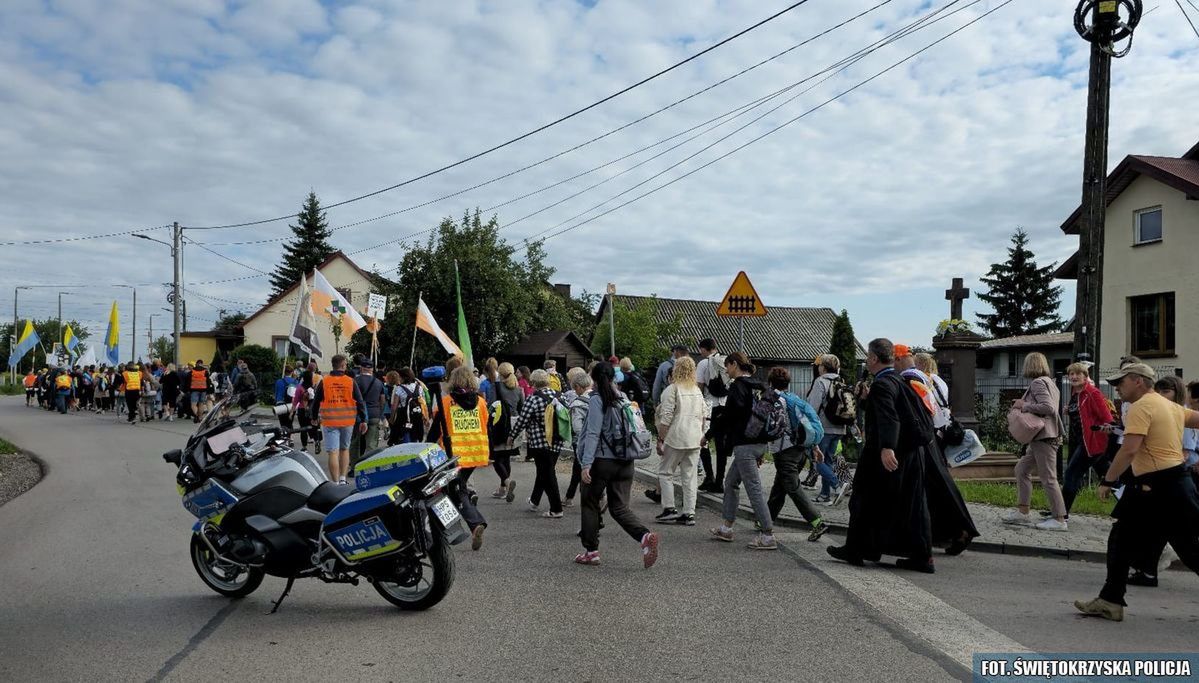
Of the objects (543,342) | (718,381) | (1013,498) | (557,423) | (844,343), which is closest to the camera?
(557,423)

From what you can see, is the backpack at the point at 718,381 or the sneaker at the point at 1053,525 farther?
the backpack at the point at 718,381

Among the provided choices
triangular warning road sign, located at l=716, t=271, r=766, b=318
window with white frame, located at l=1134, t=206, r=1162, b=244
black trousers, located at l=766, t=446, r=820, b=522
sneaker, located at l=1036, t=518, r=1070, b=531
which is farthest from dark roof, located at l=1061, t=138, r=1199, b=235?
black trousers, located at l=766, t=446, r=820, b=522

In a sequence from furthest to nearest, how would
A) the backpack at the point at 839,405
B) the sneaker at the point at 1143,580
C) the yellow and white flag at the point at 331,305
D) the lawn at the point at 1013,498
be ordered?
the yellow and white flag at the point at 331,305, the backpack at the point at 839,405, the lawn at the point at 1013,498, the sneaker at the point at 1143,580

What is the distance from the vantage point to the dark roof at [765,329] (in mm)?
56562

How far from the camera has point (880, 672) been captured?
479 centimetres

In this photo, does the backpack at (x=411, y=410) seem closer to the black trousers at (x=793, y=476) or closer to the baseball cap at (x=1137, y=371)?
the black trousers at (x=793, y=476)

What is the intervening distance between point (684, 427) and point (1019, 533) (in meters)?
3.37

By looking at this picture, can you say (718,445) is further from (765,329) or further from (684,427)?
(765,329)

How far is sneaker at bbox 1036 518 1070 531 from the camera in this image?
30.2 feet

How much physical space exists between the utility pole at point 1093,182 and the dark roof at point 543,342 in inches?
1324

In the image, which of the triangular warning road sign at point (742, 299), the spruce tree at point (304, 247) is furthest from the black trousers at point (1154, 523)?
the spruce tree at point (304, 247)

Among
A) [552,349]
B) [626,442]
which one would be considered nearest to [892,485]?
[626,442]

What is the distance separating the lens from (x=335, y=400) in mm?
11883

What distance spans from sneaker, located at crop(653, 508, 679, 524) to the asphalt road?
3.05ft
